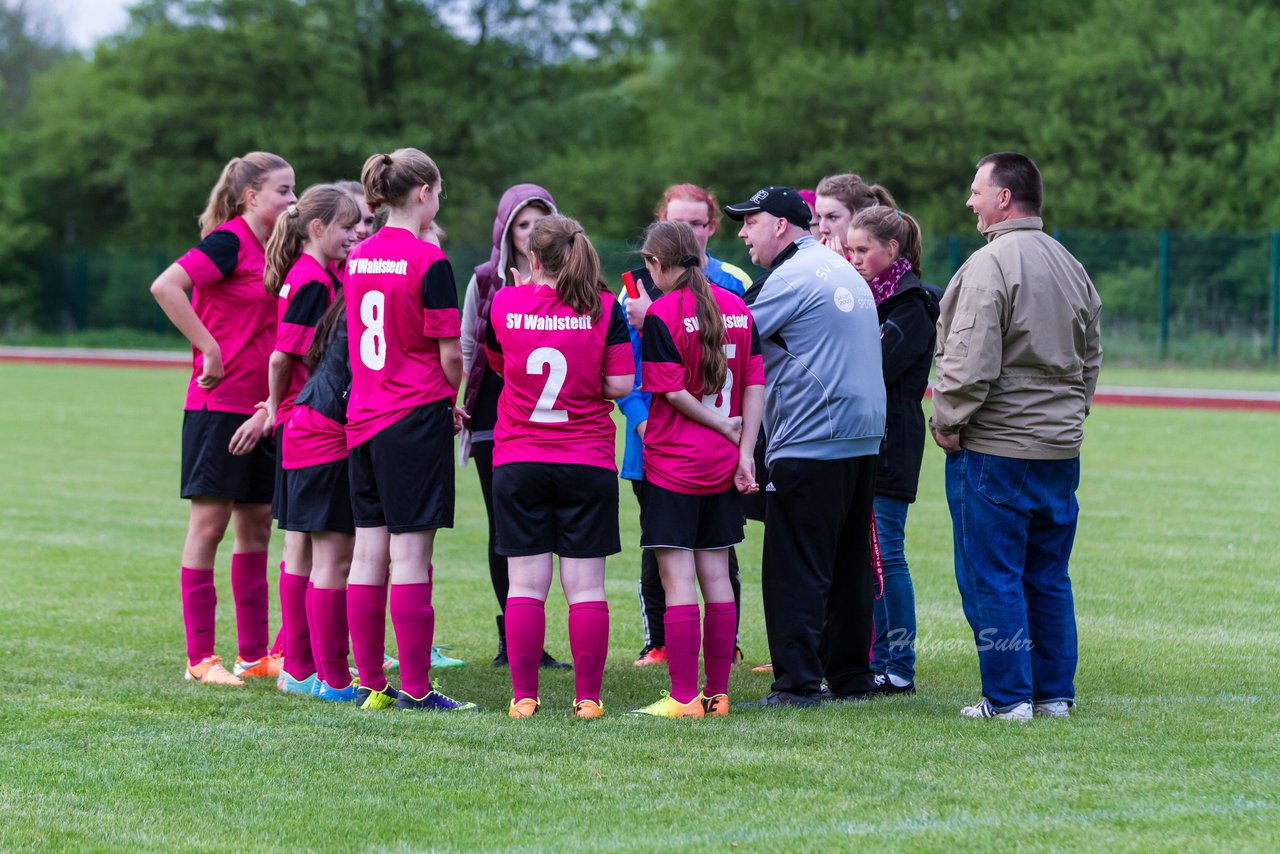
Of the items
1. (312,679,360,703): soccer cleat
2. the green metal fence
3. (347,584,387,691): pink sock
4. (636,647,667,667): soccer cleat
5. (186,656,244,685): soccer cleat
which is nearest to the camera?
(347,584,387,691): pink sock

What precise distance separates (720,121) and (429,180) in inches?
1399

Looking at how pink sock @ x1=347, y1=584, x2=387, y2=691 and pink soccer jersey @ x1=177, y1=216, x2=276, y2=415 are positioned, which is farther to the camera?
pink soccer jersey @ x1=177, y1=216, x2=276, y2=415

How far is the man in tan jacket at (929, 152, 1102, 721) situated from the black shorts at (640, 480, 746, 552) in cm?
82

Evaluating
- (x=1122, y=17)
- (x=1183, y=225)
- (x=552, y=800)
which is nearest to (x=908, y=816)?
(x=552, y=800)

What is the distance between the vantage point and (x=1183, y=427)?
685 inches

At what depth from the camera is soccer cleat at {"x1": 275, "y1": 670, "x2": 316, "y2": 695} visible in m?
5.95

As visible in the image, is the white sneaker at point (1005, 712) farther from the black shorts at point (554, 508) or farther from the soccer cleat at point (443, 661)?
the soccer cleat at point (443, 661)

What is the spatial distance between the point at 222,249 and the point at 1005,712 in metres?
3.62

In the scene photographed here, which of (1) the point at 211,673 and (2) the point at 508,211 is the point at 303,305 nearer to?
(2) the point at 508,211

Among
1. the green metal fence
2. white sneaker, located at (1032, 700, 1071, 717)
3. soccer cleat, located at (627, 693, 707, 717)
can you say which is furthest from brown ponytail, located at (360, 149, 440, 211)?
the green metal fence

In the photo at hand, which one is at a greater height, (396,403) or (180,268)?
(180,268)

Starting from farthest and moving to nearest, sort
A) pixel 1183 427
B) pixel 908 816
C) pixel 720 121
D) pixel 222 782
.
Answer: pixel 720 121 < pixel 1183 427 < pixel 222 782 < pixel 908 816

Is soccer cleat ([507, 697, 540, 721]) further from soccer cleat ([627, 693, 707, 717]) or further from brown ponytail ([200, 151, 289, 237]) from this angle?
brown ponytail ([200, 151, 289, 237])

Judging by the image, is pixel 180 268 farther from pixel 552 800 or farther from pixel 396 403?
pixel 552 800
